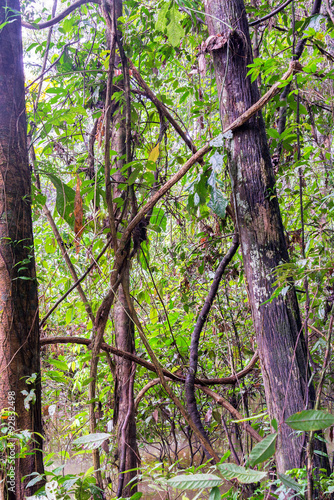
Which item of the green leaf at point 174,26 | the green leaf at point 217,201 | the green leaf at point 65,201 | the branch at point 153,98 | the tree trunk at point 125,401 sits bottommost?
the tree trunk at point 125,401

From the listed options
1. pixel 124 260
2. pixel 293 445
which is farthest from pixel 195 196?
pixel 293 445

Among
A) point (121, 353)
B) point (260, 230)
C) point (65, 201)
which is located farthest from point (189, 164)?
point (121, 353)

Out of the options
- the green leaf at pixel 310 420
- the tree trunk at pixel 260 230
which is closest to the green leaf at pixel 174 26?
the tree trunk at pixel 260 230

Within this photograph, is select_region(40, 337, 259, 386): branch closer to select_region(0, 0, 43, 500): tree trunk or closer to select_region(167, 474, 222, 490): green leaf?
select_region(0, 0, 43, 500): tree trunk

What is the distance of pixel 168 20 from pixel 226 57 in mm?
291

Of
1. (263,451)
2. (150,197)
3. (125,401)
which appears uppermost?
(150,197)

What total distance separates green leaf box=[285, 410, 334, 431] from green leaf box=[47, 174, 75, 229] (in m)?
1.05

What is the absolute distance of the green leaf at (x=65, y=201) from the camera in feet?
4.44

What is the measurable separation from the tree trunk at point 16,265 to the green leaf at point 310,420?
2.36 ft

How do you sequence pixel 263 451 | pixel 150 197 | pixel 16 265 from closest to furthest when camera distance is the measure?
pixel 263 451 → pixel 16 265 → pixel 150 197

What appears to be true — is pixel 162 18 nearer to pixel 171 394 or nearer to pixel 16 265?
pixel 16 265

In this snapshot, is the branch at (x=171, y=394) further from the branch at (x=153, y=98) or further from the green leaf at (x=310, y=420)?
the branch at (x=153, y=98)

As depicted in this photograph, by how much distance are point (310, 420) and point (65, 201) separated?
110 centimetres

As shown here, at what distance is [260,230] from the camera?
46.0 inches
